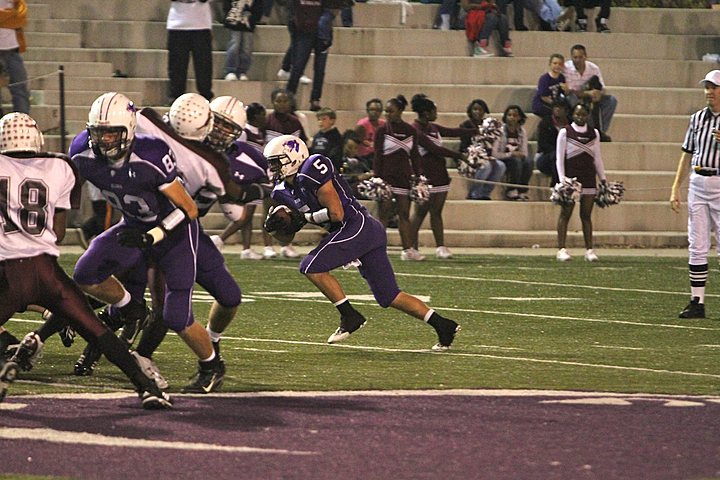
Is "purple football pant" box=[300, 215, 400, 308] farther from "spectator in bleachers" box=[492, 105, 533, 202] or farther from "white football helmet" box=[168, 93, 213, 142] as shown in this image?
"spectator in bleachers" box=[492, 105, 533, 202]

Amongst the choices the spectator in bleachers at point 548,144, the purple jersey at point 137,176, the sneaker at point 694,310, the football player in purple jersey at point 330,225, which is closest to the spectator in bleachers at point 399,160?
the spectator in bleachers at point 548,144

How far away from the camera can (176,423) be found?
6777mm

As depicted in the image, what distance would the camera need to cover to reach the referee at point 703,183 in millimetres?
10938

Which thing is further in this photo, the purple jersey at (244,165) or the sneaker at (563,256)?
the sneaker at (563,256)

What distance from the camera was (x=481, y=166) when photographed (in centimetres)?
1761

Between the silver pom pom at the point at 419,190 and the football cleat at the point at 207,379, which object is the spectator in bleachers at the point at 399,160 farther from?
the football cleat at the point at 207,379

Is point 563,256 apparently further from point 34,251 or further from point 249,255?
point 34,251

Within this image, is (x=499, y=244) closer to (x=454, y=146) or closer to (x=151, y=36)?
(x=454, y=146)

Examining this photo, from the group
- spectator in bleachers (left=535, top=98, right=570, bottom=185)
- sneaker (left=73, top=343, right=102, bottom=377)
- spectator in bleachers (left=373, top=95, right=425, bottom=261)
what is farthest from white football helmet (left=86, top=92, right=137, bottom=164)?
spectator in bleachers (left=535, top=98, right=570, bottom=185)

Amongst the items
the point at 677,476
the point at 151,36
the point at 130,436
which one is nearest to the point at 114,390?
the point at 130,436

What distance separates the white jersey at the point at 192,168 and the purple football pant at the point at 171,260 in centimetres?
25

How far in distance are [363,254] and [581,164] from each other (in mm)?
7009

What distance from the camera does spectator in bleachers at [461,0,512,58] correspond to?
20.1 m

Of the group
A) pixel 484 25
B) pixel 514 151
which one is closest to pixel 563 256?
pixel 514 151
